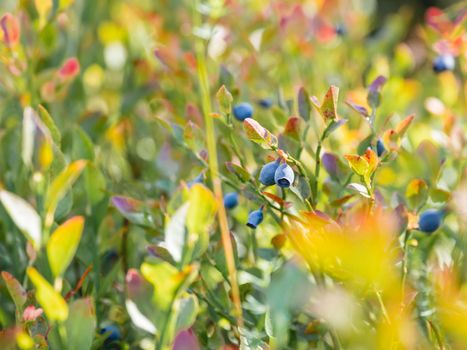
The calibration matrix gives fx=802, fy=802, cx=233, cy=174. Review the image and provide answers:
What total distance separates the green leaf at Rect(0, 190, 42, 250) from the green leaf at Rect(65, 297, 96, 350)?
68 mm

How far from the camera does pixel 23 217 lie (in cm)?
68

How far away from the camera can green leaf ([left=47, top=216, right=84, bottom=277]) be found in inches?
26.4

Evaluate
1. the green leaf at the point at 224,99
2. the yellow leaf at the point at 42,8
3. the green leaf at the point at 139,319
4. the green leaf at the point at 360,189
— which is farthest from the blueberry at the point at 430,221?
the yellow leaf at the point at 42,8

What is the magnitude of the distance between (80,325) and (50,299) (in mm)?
60

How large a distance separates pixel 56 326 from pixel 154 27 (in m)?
0.99

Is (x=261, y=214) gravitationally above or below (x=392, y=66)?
above

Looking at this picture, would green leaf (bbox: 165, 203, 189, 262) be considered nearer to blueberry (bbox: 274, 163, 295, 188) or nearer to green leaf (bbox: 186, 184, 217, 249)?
green leaf (bbox: 186, 184, 217, 249)

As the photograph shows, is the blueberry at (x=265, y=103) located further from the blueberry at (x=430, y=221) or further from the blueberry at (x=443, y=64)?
the blueberry at (x=430, y=221)

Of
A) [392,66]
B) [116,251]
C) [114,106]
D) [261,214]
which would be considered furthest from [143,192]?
[392,66]

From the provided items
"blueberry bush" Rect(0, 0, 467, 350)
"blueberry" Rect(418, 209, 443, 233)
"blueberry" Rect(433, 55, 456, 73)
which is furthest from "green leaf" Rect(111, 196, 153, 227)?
"blueberry" Rect(433, 55, 456, 73)

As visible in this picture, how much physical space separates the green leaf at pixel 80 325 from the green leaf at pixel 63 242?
0.04 metres

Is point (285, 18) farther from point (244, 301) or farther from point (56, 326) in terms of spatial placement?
point (56, 326)

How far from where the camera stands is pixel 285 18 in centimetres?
142

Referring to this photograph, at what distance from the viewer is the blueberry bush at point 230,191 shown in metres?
0.69
